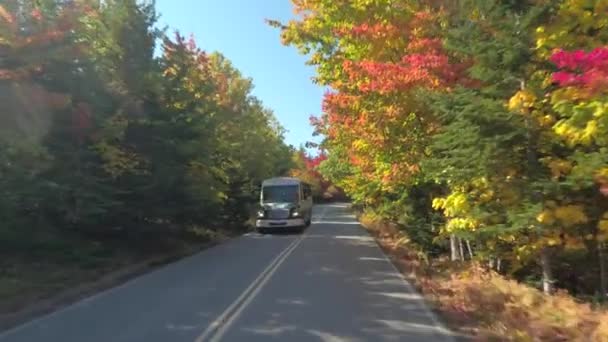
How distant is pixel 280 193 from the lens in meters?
31.8

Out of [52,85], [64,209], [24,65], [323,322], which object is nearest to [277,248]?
[64,209]

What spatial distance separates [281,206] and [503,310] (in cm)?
2231

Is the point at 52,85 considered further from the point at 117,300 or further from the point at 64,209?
the point at 117,300

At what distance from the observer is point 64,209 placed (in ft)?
52.0

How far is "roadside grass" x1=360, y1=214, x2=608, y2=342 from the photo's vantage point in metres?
7.36

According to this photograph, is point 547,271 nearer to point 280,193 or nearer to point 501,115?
point 501,115

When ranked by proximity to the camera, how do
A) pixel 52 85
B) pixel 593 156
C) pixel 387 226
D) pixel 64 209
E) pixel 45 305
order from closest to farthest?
pixel 593 156 < pixel 45 305 < pixel 52 85 < pixel 64 209 < pixel 387 226

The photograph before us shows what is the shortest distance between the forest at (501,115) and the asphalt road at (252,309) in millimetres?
2322

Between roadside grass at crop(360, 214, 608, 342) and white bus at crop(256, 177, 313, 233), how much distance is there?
55.7 ft

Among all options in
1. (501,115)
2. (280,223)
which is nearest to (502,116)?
(501,115)

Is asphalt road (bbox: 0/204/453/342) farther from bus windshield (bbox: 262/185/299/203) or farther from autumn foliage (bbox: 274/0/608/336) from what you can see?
bus windshield (bbox: 262/185/299/203)

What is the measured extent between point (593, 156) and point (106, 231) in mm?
15545

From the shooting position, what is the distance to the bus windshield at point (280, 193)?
31547 millimetres

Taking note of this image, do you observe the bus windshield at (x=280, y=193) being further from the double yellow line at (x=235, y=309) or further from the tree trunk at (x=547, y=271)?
the tree trunk at (x=547, y=271)
